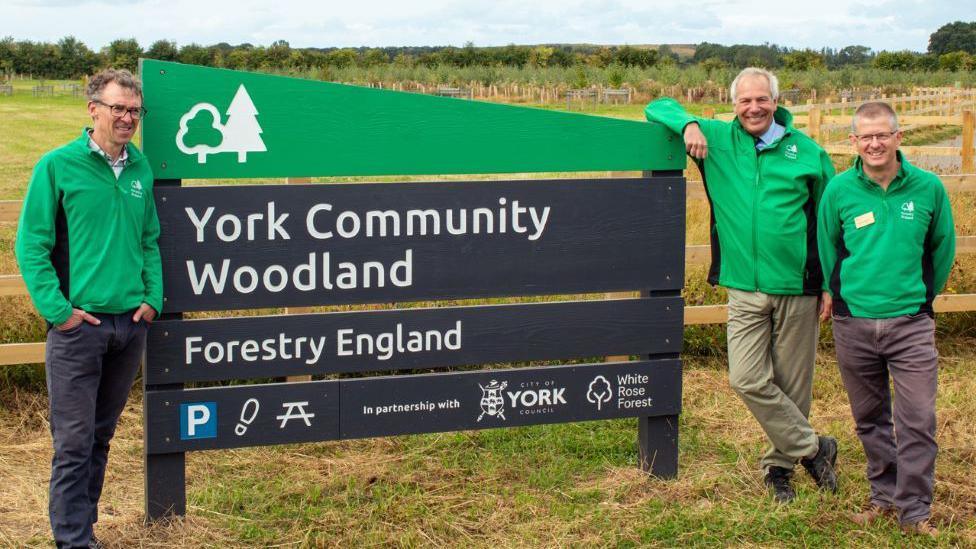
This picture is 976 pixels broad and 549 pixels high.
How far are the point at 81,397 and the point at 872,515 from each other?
3.02 metres

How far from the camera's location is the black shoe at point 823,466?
4566 millimetres

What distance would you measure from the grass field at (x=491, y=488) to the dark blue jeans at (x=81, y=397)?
1.32 feet

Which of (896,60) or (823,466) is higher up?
(896,60)

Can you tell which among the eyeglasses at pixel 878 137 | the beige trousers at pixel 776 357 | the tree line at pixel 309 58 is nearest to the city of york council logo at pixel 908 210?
the eyeglasses at pixel 878 137

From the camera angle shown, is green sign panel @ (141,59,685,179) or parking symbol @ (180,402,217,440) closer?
green sign panel @ (141,59,685,179)

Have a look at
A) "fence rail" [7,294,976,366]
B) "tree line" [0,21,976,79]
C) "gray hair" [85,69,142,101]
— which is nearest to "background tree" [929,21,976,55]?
"tree line" [0,21,976,79]

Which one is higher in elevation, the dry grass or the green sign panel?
the green sign panel

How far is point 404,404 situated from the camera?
173 inches

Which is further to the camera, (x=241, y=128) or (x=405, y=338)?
(x=405, y=338)

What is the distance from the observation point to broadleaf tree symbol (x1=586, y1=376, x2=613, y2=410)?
4.61 m

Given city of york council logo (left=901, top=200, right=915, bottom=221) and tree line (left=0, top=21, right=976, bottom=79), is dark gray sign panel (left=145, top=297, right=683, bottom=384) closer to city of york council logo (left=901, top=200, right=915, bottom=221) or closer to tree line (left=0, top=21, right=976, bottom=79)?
city of york council logo (left=901, top=200, right=915, bottom=221)

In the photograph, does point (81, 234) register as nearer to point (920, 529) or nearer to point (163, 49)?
point (920, 529)

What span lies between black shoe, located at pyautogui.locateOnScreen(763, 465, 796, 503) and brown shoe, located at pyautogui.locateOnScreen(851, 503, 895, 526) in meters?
0.31

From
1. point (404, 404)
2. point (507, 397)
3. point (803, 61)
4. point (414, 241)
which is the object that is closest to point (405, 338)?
point (404, 404)
